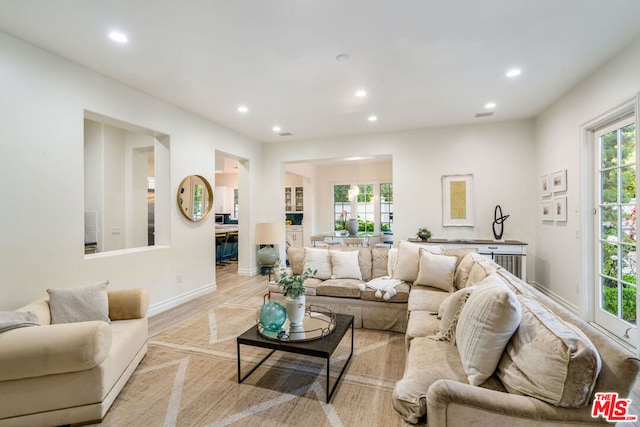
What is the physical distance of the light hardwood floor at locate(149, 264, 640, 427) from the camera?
3203 millimetres

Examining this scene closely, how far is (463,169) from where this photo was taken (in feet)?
17.0

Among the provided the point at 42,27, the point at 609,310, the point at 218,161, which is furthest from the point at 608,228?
the point at 218,161

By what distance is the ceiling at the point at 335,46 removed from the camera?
221 centimetres

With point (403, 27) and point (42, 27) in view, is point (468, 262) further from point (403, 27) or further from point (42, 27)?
point (42, 27)

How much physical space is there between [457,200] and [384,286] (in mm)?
2719

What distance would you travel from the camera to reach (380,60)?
295cm

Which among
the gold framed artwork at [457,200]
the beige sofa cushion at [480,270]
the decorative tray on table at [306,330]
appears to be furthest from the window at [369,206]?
the decorative tray on table at [306,330]

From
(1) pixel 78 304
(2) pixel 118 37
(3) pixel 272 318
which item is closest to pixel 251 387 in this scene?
(3) pixel 272 318

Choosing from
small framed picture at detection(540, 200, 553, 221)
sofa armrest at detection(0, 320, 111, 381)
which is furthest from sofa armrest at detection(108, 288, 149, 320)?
small framed picture at detection(540, 200, 553, 221)

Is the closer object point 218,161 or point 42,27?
point 42,27

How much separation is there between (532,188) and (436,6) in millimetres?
3968

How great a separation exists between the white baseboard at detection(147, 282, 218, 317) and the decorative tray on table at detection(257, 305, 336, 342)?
7.09 feet

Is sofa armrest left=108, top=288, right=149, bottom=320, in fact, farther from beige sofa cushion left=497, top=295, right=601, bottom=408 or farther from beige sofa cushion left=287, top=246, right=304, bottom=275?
beige sofa cushion left=497, top=295, right=601, bottom=408

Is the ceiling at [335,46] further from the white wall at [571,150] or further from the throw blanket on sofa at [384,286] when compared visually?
the throw blanket on sofa at [384,286]
